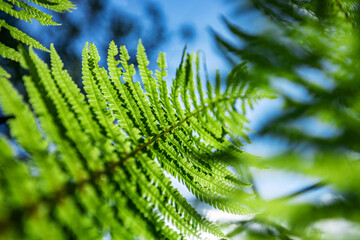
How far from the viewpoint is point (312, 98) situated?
551 mm

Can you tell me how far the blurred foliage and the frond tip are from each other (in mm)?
196

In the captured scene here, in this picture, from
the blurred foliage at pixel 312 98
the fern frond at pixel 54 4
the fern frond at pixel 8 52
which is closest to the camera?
the blurred foliage at pixel 312 98

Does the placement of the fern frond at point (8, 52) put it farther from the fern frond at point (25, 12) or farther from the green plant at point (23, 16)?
the fern frond at point (25, 12)

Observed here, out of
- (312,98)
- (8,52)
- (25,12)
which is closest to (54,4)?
(25,12)

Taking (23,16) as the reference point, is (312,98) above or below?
below

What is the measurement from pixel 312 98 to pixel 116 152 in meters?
0.53

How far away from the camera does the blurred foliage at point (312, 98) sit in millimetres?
381

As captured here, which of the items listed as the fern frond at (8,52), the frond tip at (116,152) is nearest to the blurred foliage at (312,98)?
the frond tip at (116,152)

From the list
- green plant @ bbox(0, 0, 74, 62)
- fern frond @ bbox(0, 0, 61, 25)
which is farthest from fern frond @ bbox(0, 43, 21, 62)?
fern frond @ bbox(0, 0, 61, 25)

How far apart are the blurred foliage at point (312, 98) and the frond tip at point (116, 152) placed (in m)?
0.20

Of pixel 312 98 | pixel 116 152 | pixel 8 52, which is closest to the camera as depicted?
pixel 312 98

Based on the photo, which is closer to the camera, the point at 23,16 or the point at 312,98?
the point at 312,98

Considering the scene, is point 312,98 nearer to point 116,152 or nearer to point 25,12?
point 116,152

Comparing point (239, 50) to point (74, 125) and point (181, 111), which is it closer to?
point (181, 111)
